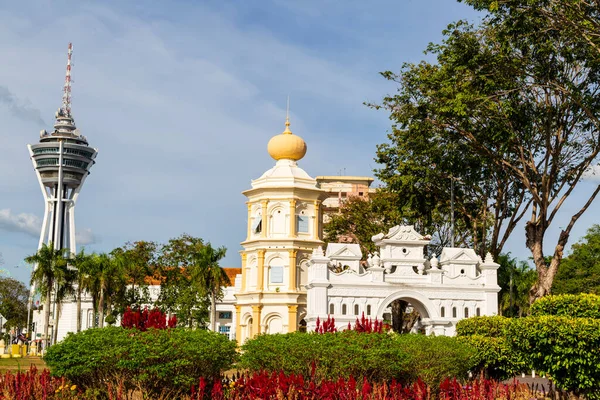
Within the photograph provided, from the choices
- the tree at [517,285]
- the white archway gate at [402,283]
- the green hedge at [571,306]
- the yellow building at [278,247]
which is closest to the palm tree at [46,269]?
the yellow building at [278,247]

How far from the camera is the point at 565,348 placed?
17859 mm

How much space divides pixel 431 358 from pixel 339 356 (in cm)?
352

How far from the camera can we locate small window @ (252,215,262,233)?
4653 cm

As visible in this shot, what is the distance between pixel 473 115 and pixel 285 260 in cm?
1685

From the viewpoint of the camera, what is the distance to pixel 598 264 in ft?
216

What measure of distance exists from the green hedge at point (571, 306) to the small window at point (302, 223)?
27064 mm

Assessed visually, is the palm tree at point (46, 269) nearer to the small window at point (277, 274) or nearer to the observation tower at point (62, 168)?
the small window at point (277, 274)

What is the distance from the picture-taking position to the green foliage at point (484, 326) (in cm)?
2675

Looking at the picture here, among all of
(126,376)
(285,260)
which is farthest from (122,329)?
(285,260)

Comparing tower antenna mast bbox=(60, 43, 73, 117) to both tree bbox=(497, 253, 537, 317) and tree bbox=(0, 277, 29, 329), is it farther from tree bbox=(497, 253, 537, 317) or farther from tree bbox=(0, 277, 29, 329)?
tree bbox=(497, 253, 537, 317)

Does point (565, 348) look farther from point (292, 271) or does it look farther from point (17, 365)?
point (292, 271)

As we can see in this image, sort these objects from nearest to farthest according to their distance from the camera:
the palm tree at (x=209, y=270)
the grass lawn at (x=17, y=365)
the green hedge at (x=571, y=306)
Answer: the green hedge at (x=571, y=306) < the grass lawn at (x=17, y=365) < the palm tree at (x=209, y=270)

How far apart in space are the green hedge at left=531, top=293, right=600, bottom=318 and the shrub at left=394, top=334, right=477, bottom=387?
269 centimetres

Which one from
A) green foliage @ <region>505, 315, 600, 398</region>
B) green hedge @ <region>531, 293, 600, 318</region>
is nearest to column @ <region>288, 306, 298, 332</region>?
green hedge @ <region>531, 293, 600, 318</region>
